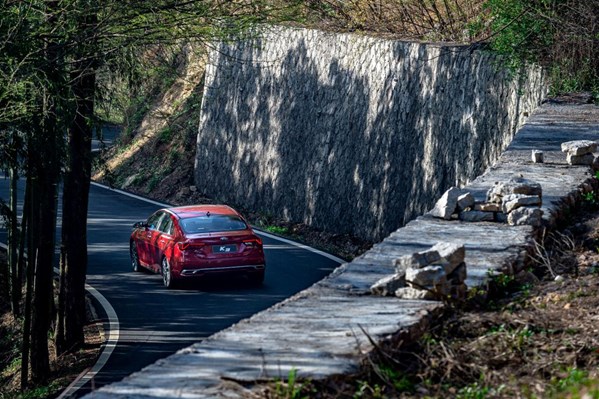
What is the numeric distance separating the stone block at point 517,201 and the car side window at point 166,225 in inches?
486

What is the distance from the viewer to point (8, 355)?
21.4m

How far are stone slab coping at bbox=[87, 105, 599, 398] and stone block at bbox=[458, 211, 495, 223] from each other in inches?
4.5

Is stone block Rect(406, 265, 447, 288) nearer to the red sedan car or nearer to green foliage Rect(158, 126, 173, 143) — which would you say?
the red sedan car

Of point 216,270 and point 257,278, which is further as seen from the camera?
point 257,278

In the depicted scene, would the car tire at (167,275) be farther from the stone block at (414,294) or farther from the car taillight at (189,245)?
the stone block at (414,294)

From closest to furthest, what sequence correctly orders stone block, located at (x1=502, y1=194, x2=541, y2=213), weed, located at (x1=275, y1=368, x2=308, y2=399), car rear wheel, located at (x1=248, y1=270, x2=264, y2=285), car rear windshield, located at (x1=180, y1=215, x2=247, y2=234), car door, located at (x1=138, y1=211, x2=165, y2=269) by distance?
1. weed, located at (x1=275, y1=368, x2=308, y2=399)
2. stone block, located at (x1=502, y1=194, x2=541, y2=213)
3. car rear windshield, located at (x1=180, y1=215, x2=247, y2=234)
4. car rear wheel, located at (x1=248, y1=270, x2=264, y2=285)
5. car door, located at (x1=138, y1=211, x2=165, y2=269)

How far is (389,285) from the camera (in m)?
6.86

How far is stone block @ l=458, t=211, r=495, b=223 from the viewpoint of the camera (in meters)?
9.37

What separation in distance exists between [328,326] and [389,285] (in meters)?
0.90

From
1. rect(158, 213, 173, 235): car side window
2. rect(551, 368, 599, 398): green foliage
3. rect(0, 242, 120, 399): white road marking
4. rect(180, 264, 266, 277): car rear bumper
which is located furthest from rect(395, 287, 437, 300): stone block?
rect(158, 213, 173, 235): car side window

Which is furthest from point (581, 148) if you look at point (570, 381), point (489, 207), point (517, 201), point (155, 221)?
point (155, 221)

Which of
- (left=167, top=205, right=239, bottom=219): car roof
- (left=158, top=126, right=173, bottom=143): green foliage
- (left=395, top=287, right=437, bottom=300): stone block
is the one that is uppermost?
(left=158, top=126, right=173, bottom=143): green foliage

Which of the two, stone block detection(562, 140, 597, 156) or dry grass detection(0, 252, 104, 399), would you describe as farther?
dry grass detection(0, 252, 104, 399)

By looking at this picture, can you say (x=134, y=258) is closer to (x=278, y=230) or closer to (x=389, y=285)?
(x=278, y=230)
